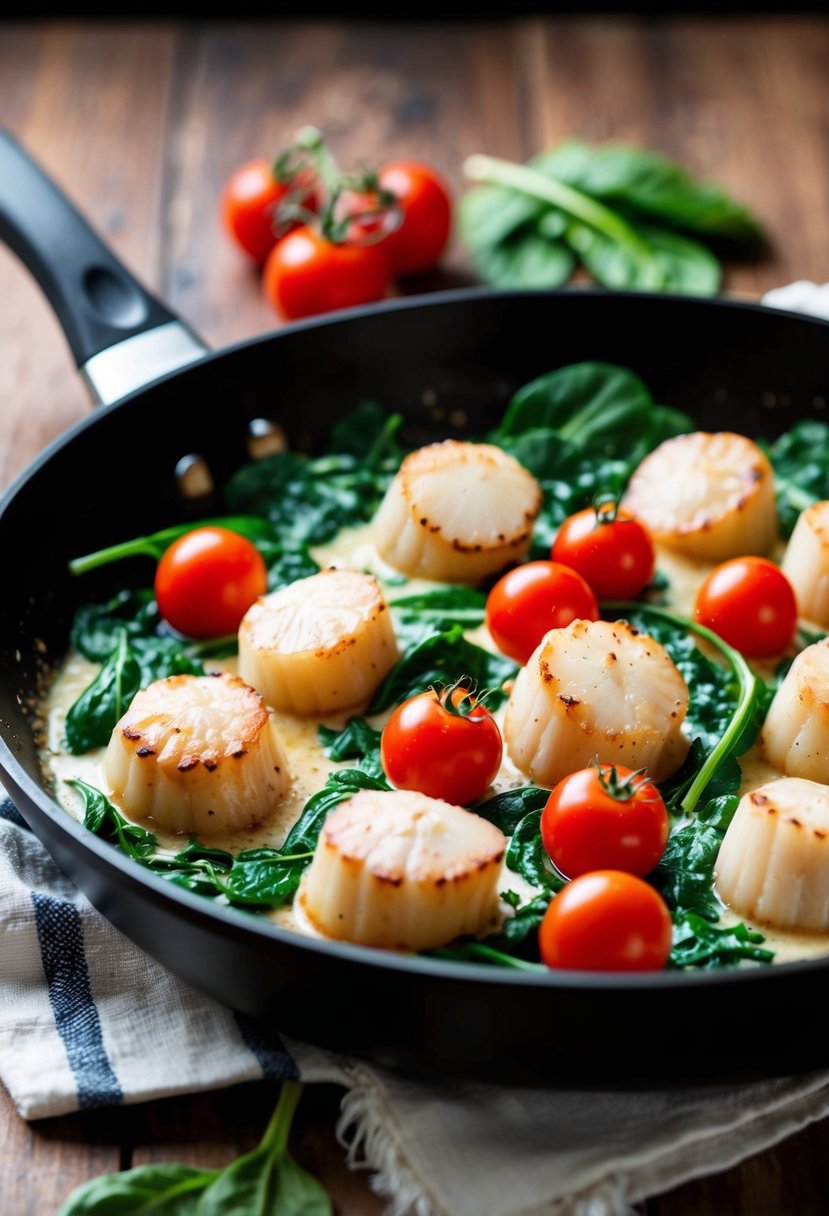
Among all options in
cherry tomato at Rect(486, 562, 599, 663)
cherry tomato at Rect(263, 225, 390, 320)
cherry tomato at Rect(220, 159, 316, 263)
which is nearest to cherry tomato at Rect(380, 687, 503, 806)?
cherry tomato at Rect(486, 562, 599, 663)

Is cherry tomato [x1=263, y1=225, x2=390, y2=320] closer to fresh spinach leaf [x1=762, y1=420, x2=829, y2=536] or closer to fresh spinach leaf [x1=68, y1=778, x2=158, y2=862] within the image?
fresh spinach leaf [x1=762, y1=420, x2=829, y2=536]

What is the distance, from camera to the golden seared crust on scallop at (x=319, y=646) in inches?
120

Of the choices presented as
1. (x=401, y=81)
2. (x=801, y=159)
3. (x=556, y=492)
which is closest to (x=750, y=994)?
(x=556, y=492)

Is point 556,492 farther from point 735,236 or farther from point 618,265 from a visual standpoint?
point 735,236

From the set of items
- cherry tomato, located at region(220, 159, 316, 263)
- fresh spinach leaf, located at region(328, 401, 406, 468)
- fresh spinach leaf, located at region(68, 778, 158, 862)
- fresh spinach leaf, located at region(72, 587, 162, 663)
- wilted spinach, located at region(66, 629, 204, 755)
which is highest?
cherry tomato, located at region(220, 159, 316, 263)

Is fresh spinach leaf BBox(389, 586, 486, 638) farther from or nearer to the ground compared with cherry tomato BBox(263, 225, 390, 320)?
nearer to the ground

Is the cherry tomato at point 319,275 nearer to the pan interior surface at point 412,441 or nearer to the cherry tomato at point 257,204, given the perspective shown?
the cherry tomato at point 257,204

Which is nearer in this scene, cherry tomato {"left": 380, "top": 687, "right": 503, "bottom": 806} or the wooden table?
cherry tomato {"left": 380, "top": 687, "right": 503, "bottom": 806}

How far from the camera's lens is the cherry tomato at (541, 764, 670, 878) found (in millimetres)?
2576

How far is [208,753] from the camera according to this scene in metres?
2.77

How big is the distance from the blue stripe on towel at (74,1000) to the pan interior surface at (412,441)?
0.77ft

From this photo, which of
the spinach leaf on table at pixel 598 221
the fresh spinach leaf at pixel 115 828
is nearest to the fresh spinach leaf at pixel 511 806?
the fresh spinach leaf at pixel 115 828

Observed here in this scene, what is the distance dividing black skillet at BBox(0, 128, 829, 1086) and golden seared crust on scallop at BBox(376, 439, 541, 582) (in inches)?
24.1

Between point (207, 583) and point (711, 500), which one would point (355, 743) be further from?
point (711, 500)
